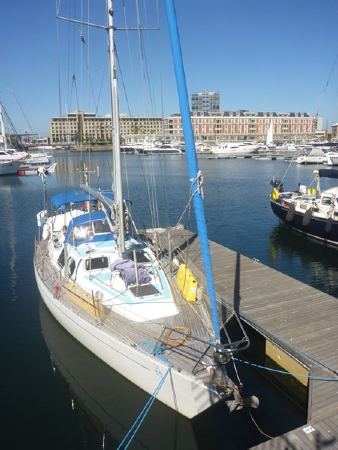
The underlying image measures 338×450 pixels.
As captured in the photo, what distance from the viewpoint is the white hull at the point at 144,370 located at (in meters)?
8.82

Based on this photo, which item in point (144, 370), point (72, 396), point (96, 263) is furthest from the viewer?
point (96, 263)

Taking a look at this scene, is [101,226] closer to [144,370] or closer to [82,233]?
[82,233]

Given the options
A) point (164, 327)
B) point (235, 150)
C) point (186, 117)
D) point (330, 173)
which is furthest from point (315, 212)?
point (235, 150)

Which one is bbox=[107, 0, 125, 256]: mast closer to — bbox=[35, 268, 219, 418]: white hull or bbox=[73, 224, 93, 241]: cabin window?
bbox=[73, 224, 93, 241]: cabin window

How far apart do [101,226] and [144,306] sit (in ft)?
17.1

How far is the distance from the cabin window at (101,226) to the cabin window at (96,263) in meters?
1.99

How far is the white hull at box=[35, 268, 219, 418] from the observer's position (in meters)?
8.82

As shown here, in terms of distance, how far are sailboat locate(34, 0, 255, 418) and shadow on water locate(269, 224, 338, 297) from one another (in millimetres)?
9313

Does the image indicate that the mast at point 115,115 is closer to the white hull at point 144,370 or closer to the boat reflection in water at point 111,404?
the white hull at point 144,370

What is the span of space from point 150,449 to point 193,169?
708cm

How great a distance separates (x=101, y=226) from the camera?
51.9ft

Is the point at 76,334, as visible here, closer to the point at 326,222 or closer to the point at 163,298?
the point at 163,298

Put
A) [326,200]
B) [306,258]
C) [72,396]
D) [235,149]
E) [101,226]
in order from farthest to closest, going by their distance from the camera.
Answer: [235,149], [326,200], [306,258], [101,226], [72,396]

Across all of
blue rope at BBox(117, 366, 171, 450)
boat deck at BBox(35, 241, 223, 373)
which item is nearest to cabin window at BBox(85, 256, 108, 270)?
boat deck at BBox(35, 241, 223, 373)
